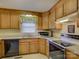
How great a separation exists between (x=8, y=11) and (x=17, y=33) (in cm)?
115

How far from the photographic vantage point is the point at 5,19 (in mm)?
4609

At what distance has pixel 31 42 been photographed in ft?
15.6

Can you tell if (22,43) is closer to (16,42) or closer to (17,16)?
(16,42)

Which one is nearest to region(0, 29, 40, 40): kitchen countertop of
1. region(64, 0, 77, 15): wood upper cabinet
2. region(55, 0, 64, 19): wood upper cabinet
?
region(55, 0, 64, 19): wood upper cabinet

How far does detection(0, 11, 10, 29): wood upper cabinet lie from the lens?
455cm

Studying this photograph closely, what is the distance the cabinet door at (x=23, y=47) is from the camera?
457cm

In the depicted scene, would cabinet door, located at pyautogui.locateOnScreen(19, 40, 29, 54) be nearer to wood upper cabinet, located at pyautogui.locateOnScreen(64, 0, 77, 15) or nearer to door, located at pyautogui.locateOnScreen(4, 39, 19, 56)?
door, located at pyautogui.locateOnScreen(4, 39, 19, 56)

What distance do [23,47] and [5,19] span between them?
149cm

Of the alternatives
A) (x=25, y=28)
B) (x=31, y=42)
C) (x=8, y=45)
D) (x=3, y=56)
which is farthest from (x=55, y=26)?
(x=3, y=56)

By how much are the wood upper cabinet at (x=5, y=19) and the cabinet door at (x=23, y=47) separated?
95 cm

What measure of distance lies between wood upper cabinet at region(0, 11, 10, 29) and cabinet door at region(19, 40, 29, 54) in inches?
37.4

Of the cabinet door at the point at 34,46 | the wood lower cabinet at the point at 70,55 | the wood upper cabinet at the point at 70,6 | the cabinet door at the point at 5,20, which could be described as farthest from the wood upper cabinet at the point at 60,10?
the cabinet door at the point at 5,20

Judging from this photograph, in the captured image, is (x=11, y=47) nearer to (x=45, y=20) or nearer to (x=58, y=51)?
(x=45, y=20)

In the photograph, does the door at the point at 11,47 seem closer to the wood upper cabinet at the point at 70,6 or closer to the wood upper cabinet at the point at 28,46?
the wood upper cabinet at the point at 28,46
